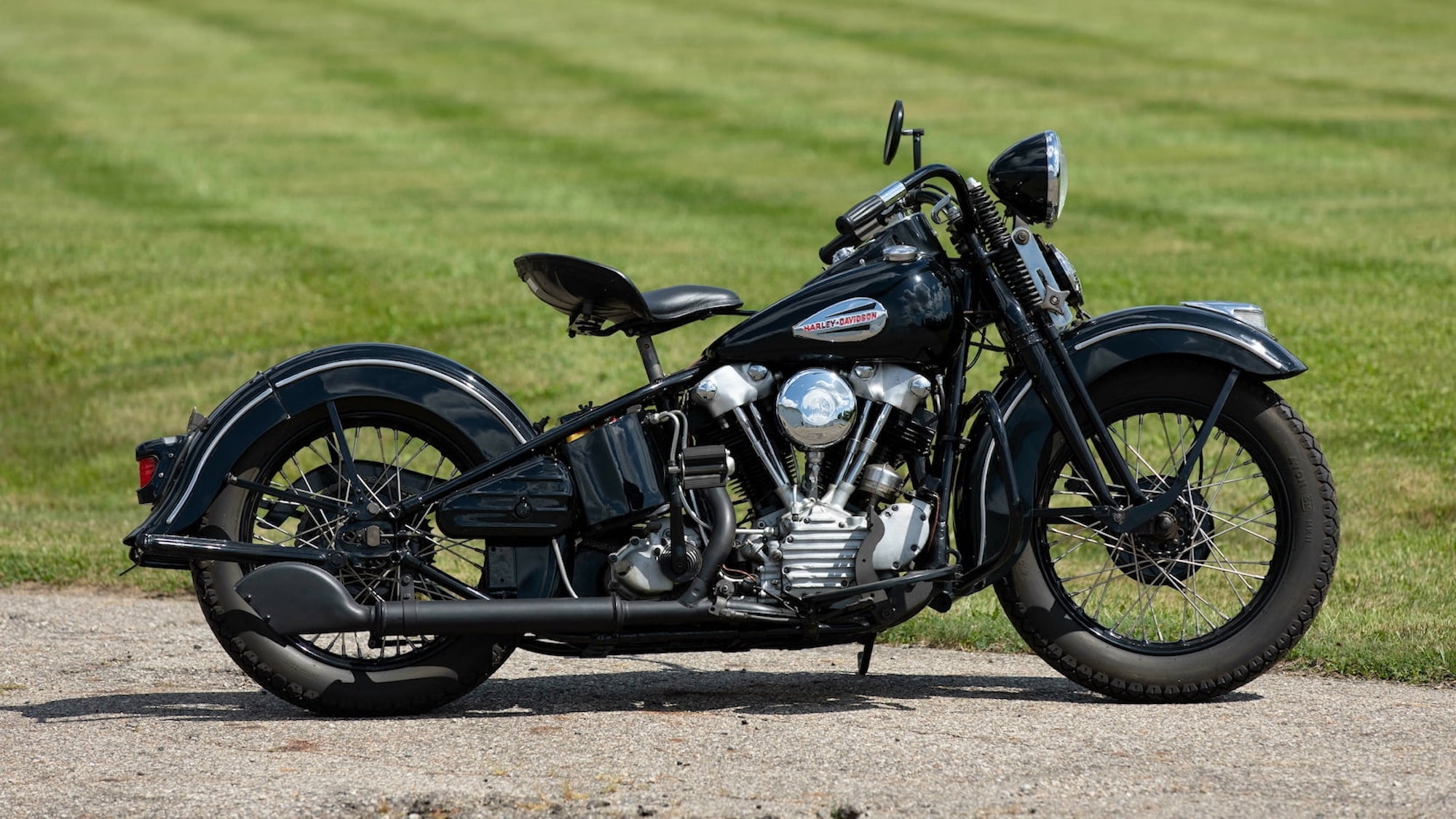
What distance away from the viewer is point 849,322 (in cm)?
521

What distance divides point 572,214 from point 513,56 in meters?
10.4

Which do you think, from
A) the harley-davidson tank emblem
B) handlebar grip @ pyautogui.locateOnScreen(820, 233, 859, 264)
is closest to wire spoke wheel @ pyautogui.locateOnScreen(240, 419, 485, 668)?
the harley-davidson tank emblem

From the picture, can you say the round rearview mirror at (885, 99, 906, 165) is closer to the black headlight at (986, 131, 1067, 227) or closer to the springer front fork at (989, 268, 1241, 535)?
the black headlight at (986, 131, 1067, 227)

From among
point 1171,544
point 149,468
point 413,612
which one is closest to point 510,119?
point 149,468

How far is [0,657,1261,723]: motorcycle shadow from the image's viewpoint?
5.44 m

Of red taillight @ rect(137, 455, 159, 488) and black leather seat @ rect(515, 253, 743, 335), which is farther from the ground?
black leather seat @ rect(515, 253, 743, 335)

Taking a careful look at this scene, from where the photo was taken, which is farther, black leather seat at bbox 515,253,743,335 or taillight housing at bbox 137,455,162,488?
taillight housing at bbox 137,455,162,488

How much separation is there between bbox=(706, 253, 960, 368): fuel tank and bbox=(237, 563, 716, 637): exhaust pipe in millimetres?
801

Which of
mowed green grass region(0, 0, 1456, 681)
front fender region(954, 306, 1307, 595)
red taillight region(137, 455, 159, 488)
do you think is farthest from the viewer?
mowed green grass region(0, 0, 1456, 681)

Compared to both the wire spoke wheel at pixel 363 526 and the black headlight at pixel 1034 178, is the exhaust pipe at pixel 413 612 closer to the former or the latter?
the wire spoke wheel at pixel 363 526

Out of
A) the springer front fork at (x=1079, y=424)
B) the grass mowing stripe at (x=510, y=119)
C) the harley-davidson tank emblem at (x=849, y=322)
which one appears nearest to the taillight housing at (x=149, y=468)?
the harley-davidson tank emblem at (x=849, y=322)

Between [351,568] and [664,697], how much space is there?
1091 mm

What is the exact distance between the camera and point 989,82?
2302cm

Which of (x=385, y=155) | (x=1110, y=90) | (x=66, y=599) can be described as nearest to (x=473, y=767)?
(x=66, y=599)
